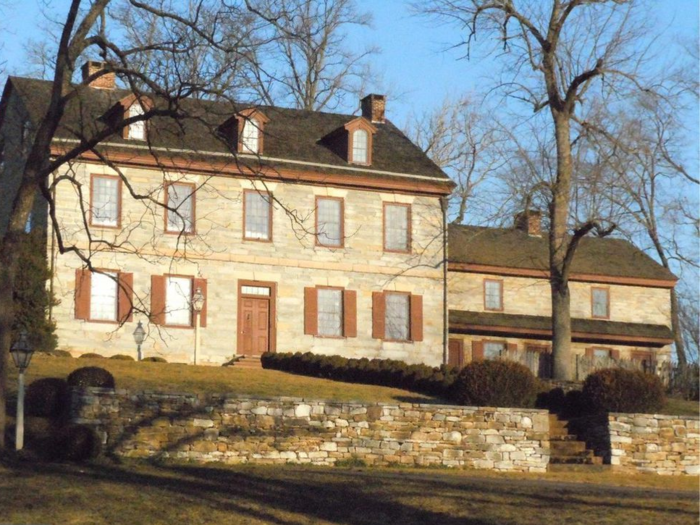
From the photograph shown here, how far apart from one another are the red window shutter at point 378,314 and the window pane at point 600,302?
10240 millimetres

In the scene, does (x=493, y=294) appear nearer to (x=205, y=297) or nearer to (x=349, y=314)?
(x=349, y=314)

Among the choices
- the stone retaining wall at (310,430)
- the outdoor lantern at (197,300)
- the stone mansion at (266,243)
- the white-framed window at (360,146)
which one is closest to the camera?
the stone retaining wall at (310,430)

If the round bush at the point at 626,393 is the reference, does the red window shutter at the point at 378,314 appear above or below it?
above

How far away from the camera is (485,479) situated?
21.5 metres

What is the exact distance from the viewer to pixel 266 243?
37.5 m

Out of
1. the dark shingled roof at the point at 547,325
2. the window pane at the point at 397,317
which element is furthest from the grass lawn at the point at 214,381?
the dark shingled roof at the point at 547,325

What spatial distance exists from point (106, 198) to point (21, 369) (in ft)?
51.6

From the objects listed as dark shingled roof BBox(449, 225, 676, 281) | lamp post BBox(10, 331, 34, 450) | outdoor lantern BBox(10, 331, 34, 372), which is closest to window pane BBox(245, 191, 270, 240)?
dark shingled roof BBox(449, 225, 676, 281)

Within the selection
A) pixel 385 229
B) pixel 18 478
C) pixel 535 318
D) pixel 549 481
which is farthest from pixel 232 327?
pixel 18 478

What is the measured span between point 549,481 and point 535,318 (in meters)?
22.2

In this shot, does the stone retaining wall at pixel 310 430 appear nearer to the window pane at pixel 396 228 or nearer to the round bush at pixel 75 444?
the round bush at pixel 75 444

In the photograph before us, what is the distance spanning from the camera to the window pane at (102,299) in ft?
116

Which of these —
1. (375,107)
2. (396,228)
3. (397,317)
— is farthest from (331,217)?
(375,107)

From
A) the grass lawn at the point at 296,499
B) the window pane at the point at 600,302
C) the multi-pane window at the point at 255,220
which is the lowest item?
the grass lawn at the point at 296,499
